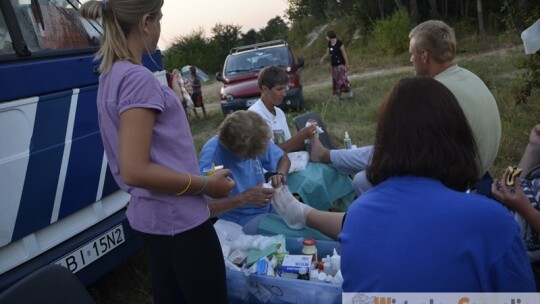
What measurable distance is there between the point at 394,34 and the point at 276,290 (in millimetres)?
16772

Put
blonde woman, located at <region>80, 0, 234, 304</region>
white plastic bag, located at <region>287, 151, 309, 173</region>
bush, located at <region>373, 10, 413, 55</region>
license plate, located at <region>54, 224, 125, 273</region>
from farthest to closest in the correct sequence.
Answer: bush, located at <region>373, 10, 413, 55</region> → white plastic bag, located at <region>287, 151, 309, 173</region> → license plate, located at <region>54, 224, 125, 273</region> → blonde woman, located at <region>80, 0, 234, 304</region>

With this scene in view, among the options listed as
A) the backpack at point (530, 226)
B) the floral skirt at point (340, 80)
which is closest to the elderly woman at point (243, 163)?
the backpack at point (530, 226)

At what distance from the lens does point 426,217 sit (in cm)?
104

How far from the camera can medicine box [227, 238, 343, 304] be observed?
1.89 m

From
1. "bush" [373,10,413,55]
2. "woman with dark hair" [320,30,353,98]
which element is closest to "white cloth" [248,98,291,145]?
"woman with dark hair" [320,30,353,98]

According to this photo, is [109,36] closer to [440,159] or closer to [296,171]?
[440,159]

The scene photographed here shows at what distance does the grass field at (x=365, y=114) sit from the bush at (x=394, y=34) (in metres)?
0.97

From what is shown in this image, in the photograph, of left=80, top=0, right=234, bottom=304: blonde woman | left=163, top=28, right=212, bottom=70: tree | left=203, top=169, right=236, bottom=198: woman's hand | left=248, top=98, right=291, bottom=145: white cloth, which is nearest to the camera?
left=80, top=0, right=234, bottom=304: blonde woman

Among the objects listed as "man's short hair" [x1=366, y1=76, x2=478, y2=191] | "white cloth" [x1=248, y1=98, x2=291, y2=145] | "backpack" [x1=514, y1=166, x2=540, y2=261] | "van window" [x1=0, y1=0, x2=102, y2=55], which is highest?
"van window" [x1=0, y1=0, x2=102, y2=55]

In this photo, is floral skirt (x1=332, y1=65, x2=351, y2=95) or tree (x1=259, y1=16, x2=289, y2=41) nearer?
floral skirt (x1=332, y1=65, x2=351, y2=95)

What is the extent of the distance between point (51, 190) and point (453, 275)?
1.91 meters

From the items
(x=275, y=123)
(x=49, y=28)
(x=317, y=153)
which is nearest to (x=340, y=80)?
(x=275, y=123)

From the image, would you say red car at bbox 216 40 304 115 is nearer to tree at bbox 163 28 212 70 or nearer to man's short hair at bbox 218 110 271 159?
man's short hair at bbox 218 110 271 159

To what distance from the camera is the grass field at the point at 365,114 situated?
305cm
